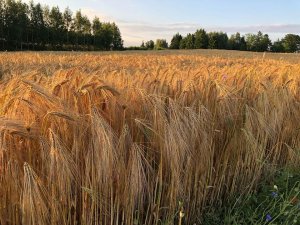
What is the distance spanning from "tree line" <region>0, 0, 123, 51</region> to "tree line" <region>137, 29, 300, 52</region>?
9.98 m

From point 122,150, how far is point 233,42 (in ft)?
277

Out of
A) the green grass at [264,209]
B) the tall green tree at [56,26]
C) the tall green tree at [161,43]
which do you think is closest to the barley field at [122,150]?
the green grass at [264,209]

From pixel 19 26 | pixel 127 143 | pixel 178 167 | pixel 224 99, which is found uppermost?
pixel 19 26

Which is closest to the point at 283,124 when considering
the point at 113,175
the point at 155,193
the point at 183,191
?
the point at 183,191

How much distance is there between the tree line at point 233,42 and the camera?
263 ft

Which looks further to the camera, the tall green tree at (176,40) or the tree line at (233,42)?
the tall green tree at (176,40)

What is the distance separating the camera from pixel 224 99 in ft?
9.41

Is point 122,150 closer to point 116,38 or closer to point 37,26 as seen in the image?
point 37,26

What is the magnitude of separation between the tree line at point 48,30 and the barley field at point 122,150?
6466 centimetres

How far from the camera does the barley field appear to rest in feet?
5.70

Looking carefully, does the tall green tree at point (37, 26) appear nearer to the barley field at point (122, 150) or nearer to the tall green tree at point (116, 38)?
the tall green tree at point (116, 38)

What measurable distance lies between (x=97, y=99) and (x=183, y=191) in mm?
793

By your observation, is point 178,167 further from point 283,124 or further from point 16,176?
point 283,124

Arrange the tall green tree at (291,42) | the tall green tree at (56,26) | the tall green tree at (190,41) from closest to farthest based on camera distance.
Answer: the tall green tree at (56,26), the tall green tree at (190,41), the tall green tree at (291,42)
